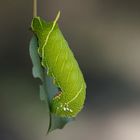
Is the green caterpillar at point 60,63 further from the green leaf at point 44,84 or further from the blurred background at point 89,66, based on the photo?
the blurred background at point 89,66

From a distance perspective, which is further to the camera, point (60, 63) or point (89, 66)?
point (89, 66)

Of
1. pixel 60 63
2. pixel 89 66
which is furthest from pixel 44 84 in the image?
pixel 89 66

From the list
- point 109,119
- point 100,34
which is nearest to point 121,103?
point 109,119

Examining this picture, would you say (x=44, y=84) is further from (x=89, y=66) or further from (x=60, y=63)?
(x=89, y=66)

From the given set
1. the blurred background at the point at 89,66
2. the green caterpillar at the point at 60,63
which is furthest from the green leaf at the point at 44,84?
the blurred background at the point at 89,66

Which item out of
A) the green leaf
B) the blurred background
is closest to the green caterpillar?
the green leaf

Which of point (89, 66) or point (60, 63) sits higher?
point (60, 63)

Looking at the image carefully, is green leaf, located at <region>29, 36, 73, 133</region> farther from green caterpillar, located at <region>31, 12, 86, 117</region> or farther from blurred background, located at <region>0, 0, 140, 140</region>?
blurred background, located at <region>0, 0, 140, 140</region>
